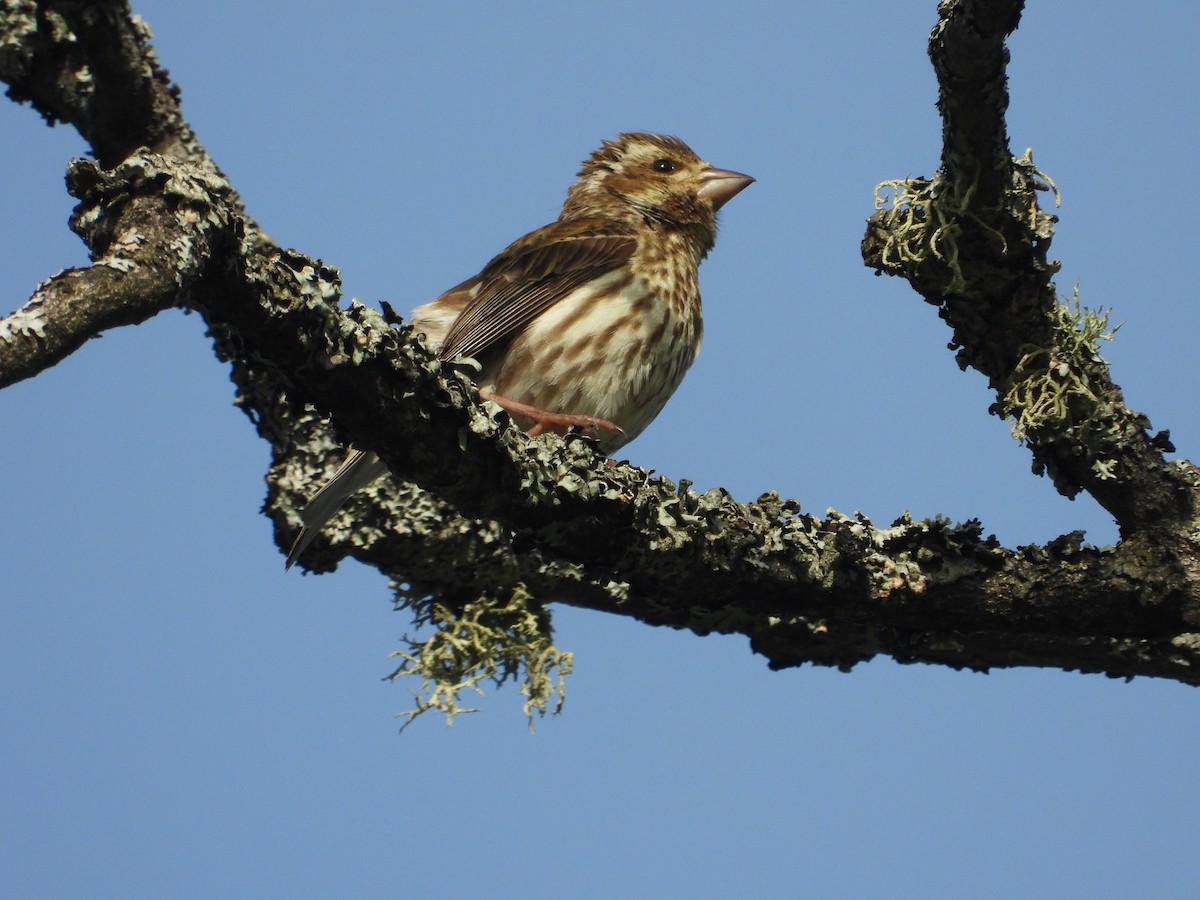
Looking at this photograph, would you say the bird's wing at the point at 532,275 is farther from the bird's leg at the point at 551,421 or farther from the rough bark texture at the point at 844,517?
the rough bark texture at the point at 844,517

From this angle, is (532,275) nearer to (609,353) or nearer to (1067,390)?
(609,353)

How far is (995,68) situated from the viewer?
3.41m

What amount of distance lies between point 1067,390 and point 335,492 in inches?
94.6

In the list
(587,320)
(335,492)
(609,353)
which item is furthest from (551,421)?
(335,492)

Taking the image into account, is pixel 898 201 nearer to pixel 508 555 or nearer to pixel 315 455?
pixel 508 555

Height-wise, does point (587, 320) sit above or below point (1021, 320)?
above

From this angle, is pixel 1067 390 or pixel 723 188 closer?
pixel 1067 390

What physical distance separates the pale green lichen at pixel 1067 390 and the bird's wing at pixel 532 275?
2.34 meters

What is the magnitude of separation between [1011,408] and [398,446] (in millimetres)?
1796

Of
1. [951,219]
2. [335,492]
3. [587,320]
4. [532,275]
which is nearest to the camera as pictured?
[951,219]

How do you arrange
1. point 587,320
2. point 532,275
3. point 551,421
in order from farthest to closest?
point 532,275 < point 587,320 < point 551,421

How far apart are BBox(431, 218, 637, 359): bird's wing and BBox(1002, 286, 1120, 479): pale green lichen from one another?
7.67 ft

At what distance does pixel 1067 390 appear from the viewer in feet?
12.7

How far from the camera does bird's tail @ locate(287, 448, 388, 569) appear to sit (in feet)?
14.9
